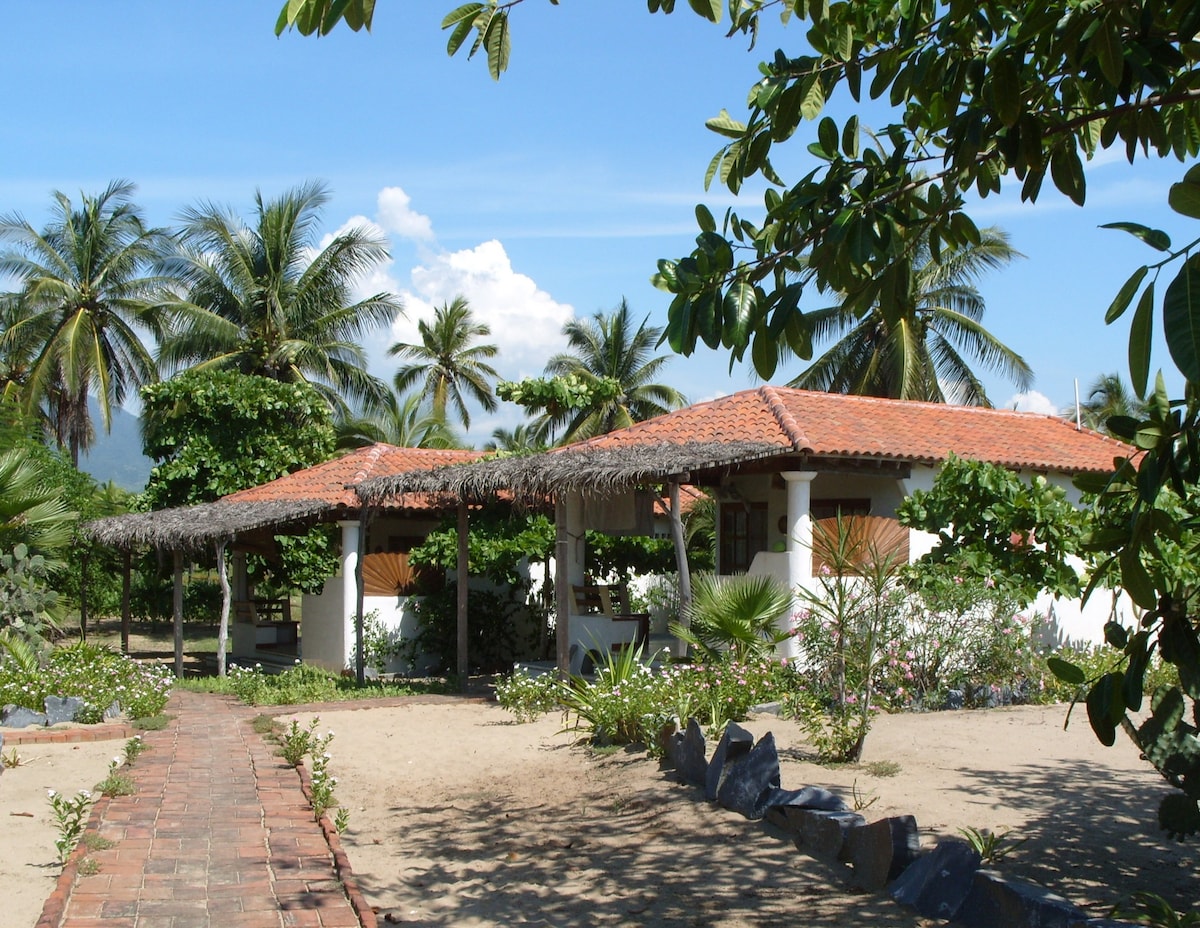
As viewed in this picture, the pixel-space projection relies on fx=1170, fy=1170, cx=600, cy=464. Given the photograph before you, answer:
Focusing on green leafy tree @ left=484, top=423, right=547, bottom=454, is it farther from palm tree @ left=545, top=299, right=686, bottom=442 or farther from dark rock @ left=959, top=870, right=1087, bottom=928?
dark rock @ left=959, top=870, right=1087, bottom=928

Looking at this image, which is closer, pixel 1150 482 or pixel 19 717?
pixel 1150 482

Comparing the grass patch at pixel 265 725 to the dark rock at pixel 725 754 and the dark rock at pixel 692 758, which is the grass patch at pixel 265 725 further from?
the dark rock at pixel 725 754

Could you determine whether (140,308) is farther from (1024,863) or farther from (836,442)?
(1024,863)

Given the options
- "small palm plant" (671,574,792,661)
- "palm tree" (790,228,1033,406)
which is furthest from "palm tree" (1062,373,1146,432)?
"small palm plant" (671,574,792,661)

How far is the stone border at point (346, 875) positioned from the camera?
5441mm

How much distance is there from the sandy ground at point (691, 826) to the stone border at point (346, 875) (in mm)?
143

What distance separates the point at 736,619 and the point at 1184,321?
818 cm

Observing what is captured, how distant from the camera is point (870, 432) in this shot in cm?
1465

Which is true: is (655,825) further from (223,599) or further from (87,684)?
(223,599)

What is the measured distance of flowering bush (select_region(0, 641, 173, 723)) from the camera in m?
11.3

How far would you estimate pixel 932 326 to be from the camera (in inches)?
1061

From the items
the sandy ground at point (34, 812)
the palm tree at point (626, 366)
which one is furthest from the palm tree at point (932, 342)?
the sandy ground at point (34, 812)

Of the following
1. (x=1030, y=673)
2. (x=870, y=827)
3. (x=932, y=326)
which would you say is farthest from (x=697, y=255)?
(x=932, y=326)

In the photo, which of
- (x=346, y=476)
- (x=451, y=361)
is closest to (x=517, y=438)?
(x=451, y=361)
